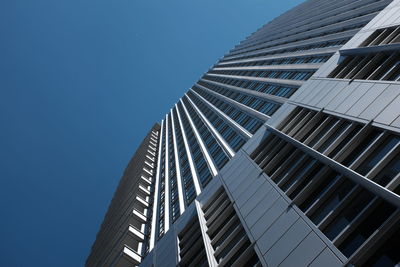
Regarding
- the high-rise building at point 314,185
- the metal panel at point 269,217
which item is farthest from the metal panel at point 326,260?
the metal panel at point 269,217

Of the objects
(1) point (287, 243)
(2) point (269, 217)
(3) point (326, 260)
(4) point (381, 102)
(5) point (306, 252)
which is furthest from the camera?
(2) point (269, 217)

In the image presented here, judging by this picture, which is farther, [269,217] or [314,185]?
[269,217]

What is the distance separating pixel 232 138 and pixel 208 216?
18.5m

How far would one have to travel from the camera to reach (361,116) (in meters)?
16.9

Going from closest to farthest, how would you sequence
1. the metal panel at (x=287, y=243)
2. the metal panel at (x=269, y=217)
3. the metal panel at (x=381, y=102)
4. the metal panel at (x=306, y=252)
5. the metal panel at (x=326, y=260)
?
the metal panel at (x=326, y=260) → the metal panel at (x=306, y=252) → the metal panel at (x=287, y=243) → the metal panel at (x=381, y=102) → the metal panel at (x=269, y=217)

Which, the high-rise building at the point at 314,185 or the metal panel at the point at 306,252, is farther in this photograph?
the metal panel at the point at 306,252

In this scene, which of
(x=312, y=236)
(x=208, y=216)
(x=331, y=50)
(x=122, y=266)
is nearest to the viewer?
(x=312, y=236)

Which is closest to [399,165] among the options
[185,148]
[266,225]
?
[266,225]

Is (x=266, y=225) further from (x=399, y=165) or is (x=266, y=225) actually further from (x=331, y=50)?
(x=331, y=50)

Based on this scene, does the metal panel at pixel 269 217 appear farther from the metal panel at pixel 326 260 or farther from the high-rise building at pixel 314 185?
the metal panel at pixel 326 260

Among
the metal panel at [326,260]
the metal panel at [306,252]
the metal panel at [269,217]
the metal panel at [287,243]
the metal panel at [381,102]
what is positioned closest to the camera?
the metal panel at [326,260]

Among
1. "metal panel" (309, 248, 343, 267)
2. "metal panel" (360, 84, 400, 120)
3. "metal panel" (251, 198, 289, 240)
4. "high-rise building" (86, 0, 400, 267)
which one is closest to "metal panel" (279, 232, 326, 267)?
"high-rise building" (86, 0, 400, 267)

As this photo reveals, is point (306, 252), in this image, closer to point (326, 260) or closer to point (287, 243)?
point (326, 260)

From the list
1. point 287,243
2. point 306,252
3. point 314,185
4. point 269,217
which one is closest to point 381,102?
point 314,185
